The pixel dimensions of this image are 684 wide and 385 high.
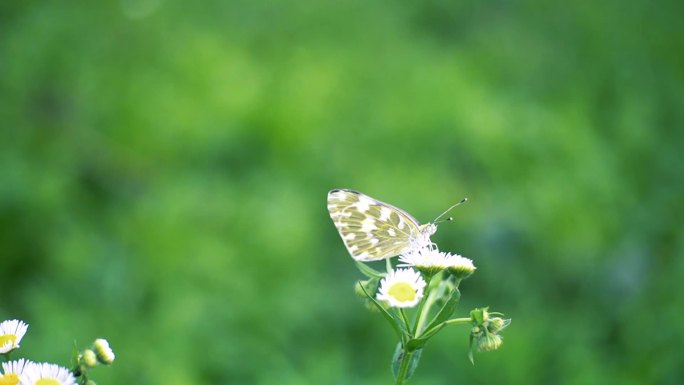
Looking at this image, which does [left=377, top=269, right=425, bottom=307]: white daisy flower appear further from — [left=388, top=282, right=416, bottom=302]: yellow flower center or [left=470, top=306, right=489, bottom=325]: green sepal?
[left=470, top=306, right=489, bottom=325]: green sepal

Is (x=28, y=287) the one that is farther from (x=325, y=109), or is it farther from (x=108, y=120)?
(x=325, y=109)

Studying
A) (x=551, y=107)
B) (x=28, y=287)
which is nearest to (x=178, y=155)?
(x=28, y=287)

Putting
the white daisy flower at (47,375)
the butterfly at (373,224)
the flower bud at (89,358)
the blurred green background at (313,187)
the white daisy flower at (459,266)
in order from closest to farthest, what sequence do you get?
the white daisy flower at (47,375) < the flower bud at (89,358) < the white daisy flower at (459,266) < the butterfly at (373,224) < the blurred green background at (313,187)

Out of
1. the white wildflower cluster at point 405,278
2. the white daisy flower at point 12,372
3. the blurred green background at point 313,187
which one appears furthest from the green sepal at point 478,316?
the blurred green background at point 313,187

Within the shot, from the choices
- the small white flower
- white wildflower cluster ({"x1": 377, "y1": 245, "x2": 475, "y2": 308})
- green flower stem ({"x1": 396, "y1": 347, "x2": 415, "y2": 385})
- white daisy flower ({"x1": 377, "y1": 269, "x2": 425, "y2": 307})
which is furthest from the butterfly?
the small white flower

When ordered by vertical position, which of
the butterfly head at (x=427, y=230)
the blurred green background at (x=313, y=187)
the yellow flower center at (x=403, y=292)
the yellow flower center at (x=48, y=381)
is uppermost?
the blurred green background at (x=313, y=187)

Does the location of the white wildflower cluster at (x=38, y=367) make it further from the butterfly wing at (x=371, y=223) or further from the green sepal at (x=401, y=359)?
the butterfly wing at (x=371, y=223)
